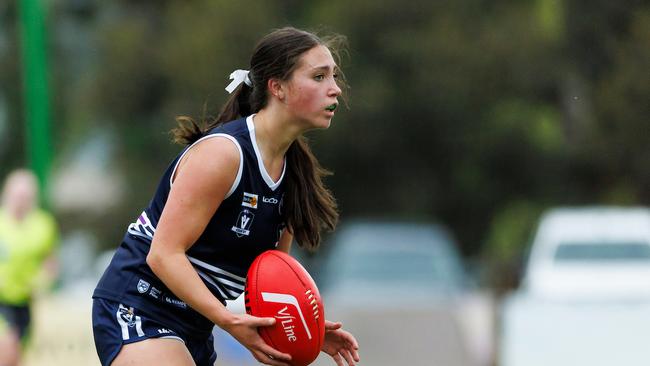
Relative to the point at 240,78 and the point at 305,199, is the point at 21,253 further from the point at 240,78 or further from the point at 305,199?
the point at 305,199

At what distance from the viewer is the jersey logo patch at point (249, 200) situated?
13.0ft

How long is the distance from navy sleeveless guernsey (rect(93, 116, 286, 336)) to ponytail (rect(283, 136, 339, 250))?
0.27 feet

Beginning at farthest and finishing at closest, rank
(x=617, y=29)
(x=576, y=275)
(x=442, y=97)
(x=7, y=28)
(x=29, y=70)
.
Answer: (x=442, y=97)
(x=7, y=28)
(x=29, y=70)
(x=576, y=275)
(x=617, y=29)

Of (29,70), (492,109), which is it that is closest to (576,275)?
(29,70)

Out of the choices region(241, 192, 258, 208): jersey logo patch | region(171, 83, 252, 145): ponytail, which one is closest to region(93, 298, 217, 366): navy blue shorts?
region(241, 192, 258, 208): jersey logo patch

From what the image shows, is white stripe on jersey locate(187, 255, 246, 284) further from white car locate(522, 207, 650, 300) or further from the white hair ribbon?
white car locate(522, 207, 650, 300)

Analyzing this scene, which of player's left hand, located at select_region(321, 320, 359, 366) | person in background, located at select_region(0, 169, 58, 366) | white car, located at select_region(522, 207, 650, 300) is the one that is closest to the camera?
player's left hand, located at select_region(321, 320, 359, 366)

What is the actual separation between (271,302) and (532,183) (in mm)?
20215

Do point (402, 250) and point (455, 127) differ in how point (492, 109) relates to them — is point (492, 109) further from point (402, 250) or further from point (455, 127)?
point (402, 250)

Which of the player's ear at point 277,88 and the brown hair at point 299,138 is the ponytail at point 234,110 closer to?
the brown hair at point 299,138

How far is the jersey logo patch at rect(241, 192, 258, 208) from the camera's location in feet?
13.0

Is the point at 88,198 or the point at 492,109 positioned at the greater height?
the point at 492,109

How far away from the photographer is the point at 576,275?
13.8m

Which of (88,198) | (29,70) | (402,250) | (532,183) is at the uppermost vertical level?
(29,70)
